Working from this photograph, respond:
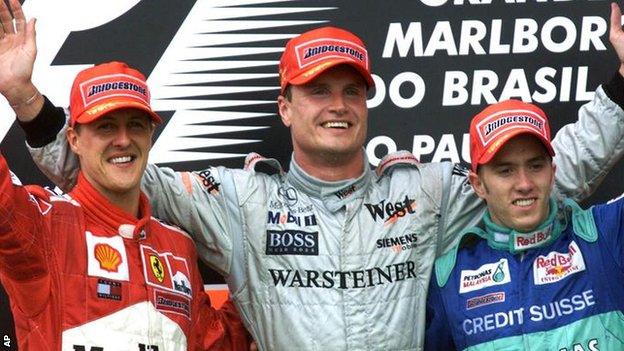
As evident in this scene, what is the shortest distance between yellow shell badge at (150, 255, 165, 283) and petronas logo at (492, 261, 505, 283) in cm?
94

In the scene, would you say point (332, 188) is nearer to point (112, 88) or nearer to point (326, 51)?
point (326, 51)

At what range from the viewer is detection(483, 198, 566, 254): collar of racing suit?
11.4 ft

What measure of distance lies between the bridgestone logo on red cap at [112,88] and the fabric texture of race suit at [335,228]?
139mm

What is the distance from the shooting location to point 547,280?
344cm

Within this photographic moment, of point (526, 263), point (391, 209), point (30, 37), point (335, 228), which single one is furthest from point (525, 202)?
point (30, 37)

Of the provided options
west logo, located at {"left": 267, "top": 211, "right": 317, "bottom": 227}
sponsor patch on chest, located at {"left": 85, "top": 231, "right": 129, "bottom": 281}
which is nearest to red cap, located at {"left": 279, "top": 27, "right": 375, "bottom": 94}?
west logo, located at {"left": 267, "top": 211, "right": 317, "bottom": 227}

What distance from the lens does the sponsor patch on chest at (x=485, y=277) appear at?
3482 mm

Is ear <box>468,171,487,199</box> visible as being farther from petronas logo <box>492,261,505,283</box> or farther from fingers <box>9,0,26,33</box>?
fingers <box>9,0,26,33</box>

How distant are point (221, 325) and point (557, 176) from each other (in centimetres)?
112

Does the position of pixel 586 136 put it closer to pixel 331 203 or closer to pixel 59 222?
pixel 331 203

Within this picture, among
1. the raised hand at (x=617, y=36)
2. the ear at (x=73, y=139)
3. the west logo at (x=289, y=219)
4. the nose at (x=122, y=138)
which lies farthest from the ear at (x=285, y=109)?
the raised hand at (x=617, y=36)

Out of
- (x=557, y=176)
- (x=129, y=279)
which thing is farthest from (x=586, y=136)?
(x=129, y=279)

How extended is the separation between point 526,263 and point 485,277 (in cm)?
12

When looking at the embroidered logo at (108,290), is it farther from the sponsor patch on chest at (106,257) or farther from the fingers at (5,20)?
the fingers at (5,20)
